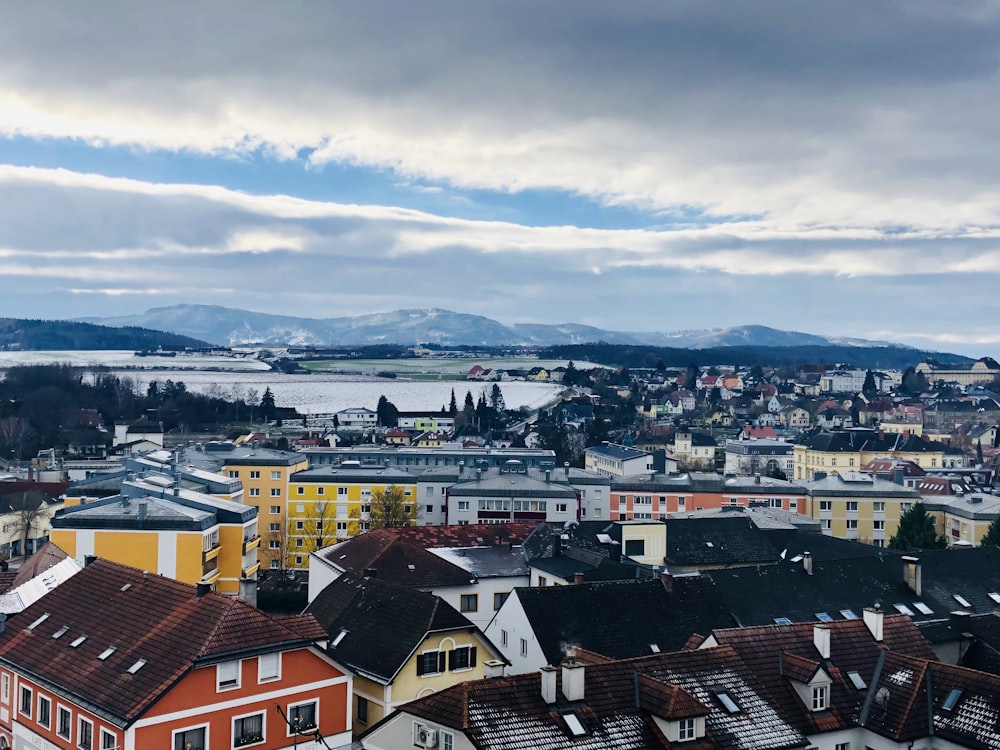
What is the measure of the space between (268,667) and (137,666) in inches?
91.3

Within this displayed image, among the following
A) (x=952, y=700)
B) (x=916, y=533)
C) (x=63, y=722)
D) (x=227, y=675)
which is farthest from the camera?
(x=916, y=533)

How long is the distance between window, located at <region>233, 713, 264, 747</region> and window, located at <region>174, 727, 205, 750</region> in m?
0.66

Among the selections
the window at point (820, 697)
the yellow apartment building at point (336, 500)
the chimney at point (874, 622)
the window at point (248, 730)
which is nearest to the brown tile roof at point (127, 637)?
the window at point (248, 730)

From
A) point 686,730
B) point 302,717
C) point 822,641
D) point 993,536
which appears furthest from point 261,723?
point 993,536

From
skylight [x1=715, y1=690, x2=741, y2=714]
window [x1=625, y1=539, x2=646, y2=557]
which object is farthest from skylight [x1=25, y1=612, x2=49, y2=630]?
Result: window [x1=625, y1=539, x2=646, y2=557]

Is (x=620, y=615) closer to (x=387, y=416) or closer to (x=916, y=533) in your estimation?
(x=916, y=533)

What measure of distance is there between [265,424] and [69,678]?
10938cm

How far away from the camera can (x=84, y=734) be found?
1948 centimetres

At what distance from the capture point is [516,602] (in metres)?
26.8

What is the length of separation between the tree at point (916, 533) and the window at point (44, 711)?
36.4 meters

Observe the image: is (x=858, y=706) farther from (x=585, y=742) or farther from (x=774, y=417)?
(x=774, y=417)

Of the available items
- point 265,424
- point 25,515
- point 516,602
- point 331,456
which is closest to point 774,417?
point 265,424

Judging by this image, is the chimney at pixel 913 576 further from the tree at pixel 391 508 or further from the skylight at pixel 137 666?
the tree at pixel 391 508

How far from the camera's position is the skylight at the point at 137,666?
19359 mm
